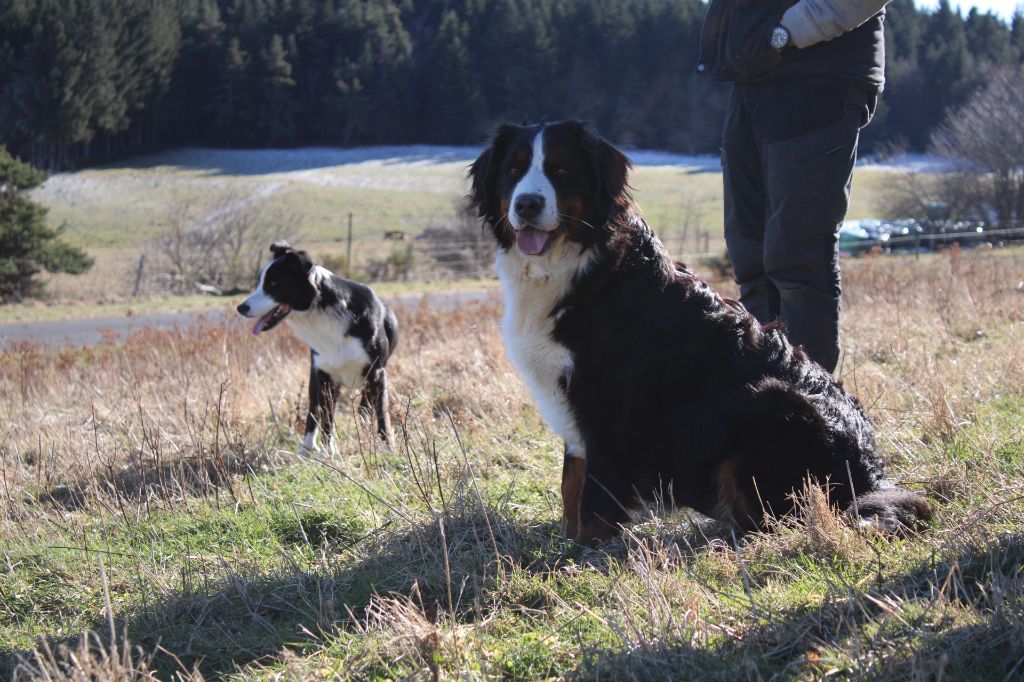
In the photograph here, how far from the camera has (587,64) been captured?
76875 mm

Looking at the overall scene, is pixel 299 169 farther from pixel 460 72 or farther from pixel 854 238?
pixel 854 238

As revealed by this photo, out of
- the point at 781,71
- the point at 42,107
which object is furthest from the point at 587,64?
the point at 781,71

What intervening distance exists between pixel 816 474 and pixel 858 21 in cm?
211

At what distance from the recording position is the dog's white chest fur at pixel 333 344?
6.81 m

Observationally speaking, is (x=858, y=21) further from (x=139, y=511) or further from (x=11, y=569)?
(x=11, y=569)

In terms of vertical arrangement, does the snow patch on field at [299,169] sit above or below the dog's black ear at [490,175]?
above

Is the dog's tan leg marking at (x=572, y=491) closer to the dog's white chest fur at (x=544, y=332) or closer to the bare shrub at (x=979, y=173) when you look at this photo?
the dog's white chest fur at (x=544, y=332)

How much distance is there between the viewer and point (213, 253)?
85.3 ft

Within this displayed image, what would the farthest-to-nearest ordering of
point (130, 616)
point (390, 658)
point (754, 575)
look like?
point (130, 616) → point (754, 575) → point (390, 658)

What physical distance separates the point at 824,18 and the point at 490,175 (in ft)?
5.52

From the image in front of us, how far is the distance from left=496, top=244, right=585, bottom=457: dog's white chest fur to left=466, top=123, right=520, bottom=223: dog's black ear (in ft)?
1.07

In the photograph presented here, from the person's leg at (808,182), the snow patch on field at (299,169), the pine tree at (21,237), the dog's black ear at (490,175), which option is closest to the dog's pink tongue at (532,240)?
the dog's black ear at (490,175)

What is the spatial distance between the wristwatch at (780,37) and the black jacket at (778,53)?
1.4 inches

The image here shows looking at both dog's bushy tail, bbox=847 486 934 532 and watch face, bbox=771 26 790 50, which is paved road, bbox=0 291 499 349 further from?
dog's bushy tail, bbox=847 486 934 532
